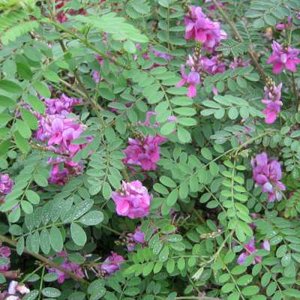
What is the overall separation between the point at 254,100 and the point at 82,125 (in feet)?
1.57

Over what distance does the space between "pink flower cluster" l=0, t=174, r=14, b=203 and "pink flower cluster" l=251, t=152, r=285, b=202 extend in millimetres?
647

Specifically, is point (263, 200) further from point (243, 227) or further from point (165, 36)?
point (165, 36)

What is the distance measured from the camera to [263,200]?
1.55m

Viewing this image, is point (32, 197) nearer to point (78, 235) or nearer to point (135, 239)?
point (78, 235)

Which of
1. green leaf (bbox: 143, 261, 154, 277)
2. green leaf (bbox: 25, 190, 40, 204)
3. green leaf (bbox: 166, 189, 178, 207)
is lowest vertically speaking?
green leaf (bbox: 143, 261, 154, 277)

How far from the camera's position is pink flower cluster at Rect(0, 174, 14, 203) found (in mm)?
1525

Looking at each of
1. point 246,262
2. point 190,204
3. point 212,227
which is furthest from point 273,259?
point 190,204

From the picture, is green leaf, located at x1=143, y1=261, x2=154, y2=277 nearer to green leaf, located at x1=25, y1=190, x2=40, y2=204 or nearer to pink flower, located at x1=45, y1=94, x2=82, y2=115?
green leaf, located at x1=25, y1=190, x2=40, y2=204

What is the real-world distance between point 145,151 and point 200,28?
0.37 metres

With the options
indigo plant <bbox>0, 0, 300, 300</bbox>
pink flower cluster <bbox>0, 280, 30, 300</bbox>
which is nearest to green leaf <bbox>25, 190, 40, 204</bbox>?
indigo plant <bbox>0, 0, 300, 300</bbox>

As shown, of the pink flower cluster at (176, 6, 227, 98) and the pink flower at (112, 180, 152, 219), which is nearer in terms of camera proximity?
the pink flower at (112, 180, 152, 219)

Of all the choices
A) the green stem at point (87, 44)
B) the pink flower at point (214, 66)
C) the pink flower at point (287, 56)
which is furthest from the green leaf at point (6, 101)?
the pink flower at point (287, 56)

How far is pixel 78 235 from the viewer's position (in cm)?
135

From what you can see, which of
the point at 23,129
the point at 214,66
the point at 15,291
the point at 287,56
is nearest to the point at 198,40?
the point at 214,66
